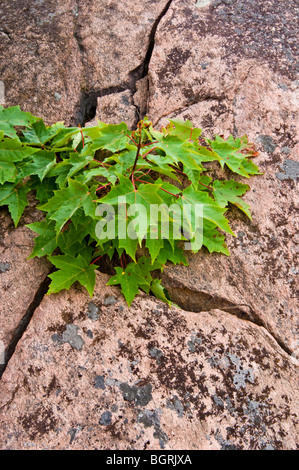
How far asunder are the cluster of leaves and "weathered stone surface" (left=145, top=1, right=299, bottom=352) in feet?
0.42

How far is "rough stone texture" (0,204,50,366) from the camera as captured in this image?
169 cm

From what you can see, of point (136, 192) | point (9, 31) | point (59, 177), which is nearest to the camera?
point (136, 192)

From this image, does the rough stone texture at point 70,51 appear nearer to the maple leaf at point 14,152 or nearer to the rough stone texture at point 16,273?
the maple leaf at point 14,152

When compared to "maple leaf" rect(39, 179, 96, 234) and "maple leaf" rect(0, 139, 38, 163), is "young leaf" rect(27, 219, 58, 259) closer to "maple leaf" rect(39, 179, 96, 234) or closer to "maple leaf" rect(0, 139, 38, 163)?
"maple leaf" rect(39, 179, 96, 234)

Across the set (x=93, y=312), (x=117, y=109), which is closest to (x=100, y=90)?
(x=117, y=109)

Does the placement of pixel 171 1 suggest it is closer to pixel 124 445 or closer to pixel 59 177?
pixel 59 177

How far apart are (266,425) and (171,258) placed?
32.5 inches

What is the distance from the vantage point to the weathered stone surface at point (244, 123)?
6.01ft

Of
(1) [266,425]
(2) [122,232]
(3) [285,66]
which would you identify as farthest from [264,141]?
Answer: (1) [266,425]

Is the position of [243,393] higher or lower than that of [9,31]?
lower

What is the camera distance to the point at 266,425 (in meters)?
1.50

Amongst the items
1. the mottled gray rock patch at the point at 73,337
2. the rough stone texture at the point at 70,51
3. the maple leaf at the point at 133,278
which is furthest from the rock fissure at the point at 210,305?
the rough stone texture at the point at 70,51

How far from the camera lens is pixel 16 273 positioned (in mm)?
1788
